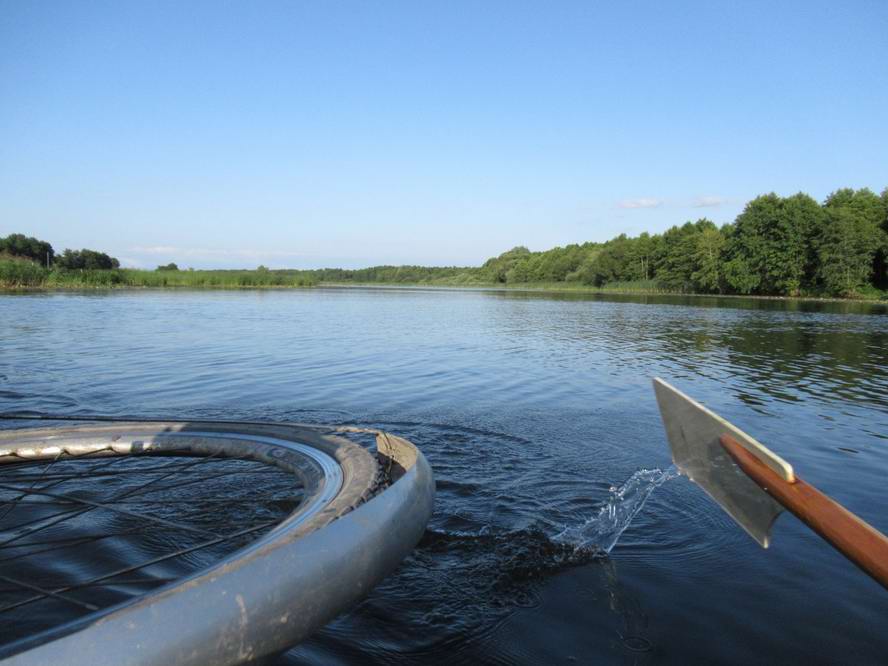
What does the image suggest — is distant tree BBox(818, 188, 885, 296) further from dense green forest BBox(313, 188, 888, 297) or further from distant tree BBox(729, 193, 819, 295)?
distant tree BBox(729, 193, 819, 295)

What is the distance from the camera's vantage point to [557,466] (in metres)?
6.94

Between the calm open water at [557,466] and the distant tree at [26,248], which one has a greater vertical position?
the distant tree at [26,248]

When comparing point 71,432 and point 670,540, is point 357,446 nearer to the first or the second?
point 71,432

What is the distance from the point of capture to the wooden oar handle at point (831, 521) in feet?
6.18

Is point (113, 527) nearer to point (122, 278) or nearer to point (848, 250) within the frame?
point (122, 278)

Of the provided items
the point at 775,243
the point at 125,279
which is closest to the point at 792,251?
the point at 775,243

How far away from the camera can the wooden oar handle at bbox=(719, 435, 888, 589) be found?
188 cm

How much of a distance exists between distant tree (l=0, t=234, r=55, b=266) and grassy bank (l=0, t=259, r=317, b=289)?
4494 centimetres

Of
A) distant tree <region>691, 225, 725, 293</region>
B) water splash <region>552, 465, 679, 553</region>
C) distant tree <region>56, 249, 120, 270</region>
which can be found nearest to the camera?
water splash <region>552, 465, 679, 553</region>

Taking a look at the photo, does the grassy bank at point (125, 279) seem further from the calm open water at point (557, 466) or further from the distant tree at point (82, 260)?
the calm open water at point (557, 466)

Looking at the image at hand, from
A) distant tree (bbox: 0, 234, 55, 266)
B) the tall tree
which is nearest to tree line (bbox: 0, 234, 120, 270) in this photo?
distant tree (bbox: 0, 234, 55, 266)

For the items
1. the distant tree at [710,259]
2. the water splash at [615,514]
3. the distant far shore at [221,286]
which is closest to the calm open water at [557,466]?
the water splash at [615,514]

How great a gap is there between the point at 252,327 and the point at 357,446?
76.0 ft

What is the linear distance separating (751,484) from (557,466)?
397 centimetres
